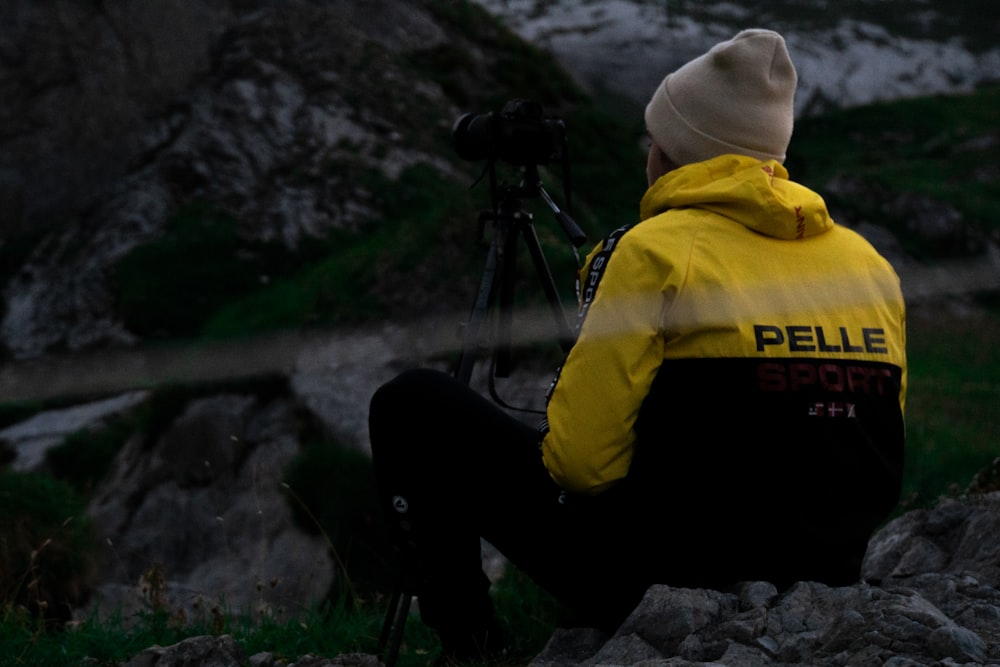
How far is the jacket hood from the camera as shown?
2.53 meters

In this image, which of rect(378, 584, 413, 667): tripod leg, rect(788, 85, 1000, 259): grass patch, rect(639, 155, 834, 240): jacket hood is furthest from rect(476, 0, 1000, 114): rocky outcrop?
rect(639, 155, 834, 240): jacket hood

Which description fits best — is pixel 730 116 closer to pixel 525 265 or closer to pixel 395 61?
pixel 525 265

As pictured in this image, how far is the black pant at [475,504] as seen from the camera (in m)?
2.85

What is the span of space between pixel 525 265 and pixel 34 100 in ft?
19.3

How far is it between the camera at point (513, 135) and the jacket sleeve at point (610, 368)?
54.4 inches

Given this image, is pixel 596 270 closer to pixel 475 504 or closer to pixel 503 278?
pixel 475 504

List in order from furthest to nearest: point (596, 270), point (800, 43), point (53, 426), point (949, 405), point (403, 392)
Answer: point (800, 43)
point (53, 426)
point (949, 405)
point (403, 392)
point (596, 270)

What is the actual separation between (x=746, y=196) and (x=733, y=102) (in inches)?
12.0

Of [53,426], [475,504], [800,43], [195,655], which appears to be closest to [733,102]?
[475,504]

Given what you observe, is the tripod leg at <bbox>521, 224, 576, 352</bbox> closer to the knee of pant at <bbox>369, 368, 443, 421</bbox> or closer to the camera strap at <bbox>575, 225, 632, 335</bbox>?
the knee of pant at <bbox>369, 368, 443, 421</bbox>

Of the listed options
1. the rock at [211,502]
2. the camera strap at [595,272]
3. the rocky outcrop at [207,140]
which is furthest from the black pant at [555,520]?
the rocky outcrop at [207,140]

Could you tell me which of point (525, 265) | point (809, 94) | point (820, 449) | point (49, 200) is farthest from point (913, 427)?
point (809, 94)

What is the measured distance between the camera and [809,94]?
2103cm

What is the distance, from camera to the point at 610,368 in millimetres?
2488
